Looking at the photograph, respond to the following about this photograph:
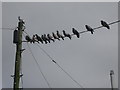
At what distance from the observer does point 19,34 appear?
6258mm

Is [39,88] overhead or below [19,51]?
below

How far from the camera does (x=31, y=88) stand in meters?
13.8

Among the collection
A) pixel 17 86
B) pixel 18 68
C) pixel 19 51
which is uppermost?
pixel 19 51

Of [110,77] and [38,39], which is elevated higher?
[38,39]

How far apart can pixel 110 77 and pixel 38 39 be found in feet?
28.0

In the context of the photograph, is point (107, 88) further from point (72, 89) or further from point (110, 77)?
point (72, 89)

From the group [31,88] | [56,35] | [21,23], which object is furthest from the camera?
[31,88]

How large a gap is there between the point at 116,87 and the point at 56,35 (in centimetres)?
925

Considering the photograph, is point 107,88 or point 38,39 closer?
point 38,39

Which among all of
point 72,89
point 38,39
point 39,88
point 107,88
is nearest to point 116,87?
point 107,88

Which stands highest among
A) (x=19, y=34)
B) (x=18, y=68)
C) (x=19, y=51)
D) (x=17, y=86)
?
(x=19, y=34)

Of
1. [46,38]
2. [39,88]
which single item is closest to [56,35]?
[46,38]

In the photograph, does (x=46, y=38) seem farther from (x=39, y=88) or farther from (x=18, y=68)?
(x=39, y=88)

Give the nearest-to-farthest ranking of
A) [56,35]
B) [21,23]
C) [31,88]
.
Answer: [56,35] < [21,23] < [31,88]
